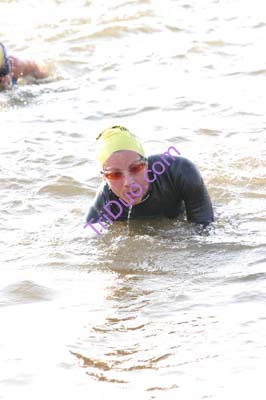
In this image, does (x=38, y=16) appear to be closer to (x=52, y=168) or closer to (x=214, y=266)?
(x=52, y=168)

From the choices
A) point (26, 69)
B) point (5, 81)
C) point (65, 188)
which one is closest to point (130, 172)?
point (65, 188)

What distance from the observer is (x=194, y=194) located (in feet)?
20.1

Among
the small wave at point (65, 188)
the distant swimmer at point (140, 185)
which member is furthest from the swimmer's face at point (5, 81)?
the distant swimmer at point (140, 185)

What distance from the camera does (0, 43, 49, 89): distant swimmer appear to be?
11.4 m

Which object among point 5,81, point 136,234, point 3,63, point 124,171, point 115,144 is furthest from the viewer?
point 5,81

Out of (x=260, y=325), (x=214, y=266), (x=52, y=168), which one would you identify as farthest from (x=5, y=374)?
(x=52, y=168)

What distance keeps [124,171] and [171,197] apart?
66 centimetres

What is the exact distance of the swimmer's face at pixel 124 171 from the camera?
19.2ft

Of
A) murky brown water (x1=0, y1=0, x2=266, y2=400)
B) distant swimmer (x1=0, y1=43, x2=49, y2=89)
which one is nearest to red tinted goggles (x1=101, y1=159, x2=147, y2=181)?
murky brown water (x1=0, y1=0, x2=266, y2=400)

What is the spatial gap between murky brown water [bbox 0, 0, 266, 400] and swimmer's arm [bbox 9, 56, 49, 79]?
0.25 meters

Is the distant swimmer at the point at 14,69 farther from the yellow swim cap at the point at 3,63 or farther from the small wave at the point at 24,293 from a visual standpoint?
the small wave at the point at 24,293

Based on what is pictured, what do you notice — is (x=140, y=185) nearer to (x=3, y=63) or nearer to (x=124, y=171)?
(x=124, y=171)

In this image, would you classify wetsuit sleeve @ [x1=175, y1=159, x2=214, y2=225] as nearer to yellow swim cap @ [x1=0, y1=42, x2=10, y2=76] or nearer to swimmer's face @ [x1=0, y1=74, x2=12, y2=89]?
yellow swim cap @ [x1=0, y1=42, x2=10, y2=76]

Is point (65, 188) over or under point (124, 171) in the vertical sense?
under
